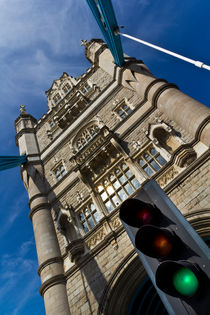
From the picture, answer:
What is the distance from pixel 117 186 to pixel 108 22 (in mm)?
7315

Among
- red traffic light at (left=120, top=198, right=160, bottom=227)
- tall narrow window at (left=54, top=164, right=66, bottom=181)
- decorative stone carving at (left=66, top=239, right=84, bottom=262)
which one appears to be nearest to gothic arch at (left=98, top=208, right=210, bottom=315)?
decorative stone carving at (left=66, top=239, right=84, bottom=262)

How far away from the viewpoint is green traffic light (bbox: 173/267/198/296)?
60.2 inches

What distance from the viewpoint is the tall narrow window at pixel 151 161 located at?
9039 mm

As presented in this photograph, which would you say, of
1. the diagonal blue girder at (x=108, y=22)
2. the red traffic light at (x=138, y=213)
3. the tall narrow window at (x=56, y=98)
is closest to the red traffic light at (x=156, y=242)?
the red traffic light at (x=138, y=213)

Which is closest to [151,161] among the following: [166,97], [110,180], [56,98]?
[110,180]

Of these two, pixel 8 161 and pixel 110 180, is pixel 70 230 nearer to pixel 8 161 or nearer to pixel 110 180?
pixel 110 180

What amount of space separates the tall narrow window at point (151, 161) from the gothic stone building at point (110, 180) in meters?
0.04

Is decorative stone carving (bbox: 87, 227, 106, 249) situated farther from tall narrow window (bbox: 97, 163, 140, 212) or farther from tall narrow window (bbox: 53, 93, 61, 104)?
tall narrow window (bbox: 53, 93, 61, 104)

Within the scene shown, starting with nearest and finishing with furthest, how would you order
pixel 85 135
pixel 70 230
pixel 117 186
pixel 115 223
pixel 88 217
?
1. pixel 115 223
2. pixel 117 186
3. pixel 88 217
4. pixel 70 230
5. pixel 85 135

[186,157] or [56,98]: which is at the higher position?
[56,98]

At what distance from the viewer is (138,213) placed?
7.03ft

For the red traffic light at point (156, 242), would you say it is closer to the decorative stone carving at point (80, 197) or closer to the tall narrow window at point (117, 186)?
the tall narrow window at point (117, 186)

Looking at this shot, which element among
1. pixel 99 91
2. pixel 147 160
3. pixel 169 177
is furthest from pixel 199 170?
pixel 99 91

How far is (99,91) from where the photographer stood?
607 inches
